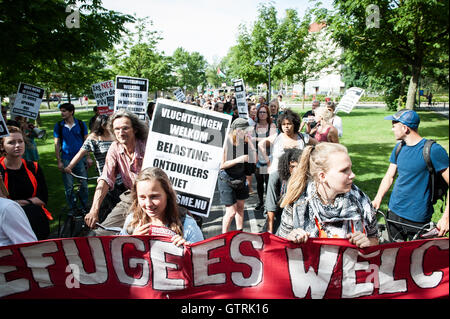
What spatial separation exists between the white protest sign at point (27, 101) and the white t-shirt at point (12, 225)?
18.5ft

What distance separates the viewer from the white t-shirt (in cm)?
210

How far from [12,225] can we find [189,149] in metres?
1.67

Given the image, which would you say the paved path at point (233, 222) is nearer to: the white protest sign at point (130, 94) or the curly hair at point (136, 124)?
the curly hair at point (136, 124)

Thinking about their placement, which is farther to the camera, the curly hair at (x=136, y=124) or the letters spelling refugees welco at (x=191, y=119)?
the curly hair at (x=136, y=124)

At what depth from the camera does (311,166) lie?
2393mm

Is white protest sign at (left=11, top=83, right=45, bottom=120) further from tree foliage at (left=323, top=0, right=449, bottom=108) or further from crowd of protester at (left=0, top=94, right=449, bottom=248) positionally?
tree foliage at (left=323, top=0, right=449, bottom=108)

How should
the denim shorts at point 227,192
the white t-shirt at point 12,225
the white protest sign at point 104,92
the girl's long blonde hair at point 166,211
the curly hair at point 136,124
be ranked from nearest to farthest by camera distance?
the white t-shirt at point 12,225, the girl's long blonde hair at point 166,211, the curly hair at point 136,124, the denim shorts at point 227,192, the white protest sign at point 104,92

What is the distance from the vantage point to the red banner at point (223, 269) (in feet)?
7.61

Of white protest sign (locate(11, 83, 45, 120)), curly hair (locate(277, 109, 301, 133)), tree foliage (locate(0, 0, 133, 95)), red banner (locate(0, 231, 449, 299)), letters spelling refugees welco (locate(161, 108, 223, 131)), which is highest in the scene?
tree foliage (locate(0, 0, 133, 95))

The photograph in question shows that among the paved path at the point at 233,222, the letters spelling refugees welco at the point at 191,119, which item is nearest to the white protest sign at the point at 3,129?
the letters spelling refugees welco at the point at 191,119

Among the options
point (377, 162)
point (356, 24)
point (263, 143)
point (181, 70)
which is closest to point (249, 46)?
point (356, 24)

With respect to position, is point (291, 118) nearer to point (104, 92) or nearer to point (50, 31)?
point (50, 31)

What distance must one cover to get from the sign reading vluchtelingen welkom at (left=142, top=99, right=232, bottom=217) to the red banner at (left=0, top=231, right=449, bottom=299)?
925 millimetres

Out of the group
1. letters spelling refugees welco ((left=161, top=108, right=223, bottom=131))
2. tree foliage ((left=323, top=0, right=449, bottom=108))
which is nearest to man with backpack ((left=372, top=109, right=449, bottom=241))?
letters spelling refugees welco ((left=161, top=108, right=223, bottom=131))
